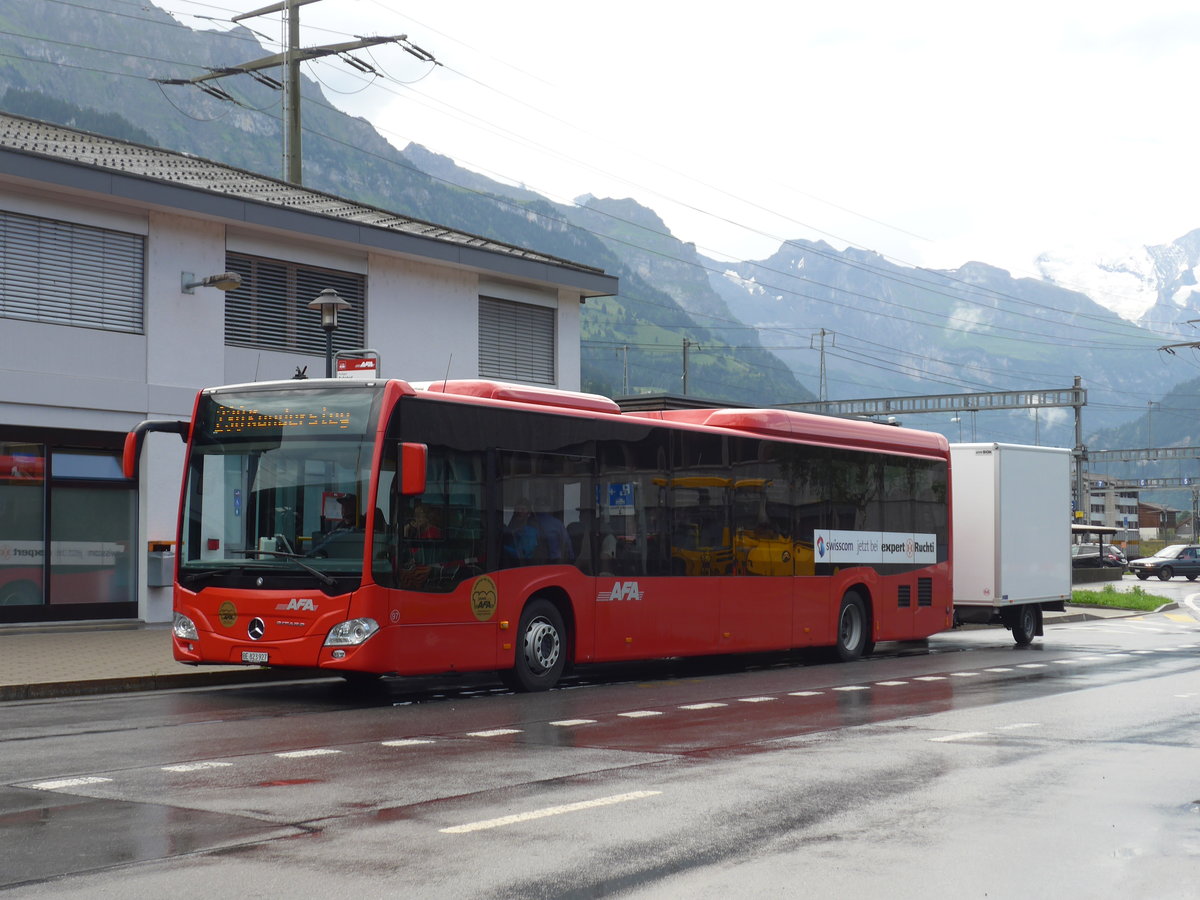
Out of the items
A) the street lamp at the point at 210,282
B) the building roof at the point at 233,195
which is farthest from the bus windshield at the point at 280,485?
the street lamp at the point at 210,282

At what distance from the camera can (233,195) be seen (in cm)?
2370

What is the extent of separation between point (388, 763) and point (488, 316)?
20286 mm

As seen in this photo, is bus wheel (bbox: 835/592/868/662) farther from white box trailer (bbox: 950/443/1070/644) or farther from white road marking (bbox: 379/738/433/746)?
white road marking (bbox: 379/738/433/746)

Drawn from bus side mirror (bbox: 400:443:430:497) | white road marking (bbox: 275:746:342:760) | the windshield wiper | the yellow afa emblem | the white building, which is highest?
the white building

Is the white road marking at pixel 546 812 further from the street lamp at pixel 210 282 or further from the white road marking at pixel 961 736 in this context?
the street lamp at pixel 210 282

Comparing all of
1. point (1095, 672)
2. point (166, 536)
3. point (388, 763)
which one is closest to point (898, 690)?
point (1095, 672)

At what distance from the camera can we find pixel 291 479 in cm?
1402

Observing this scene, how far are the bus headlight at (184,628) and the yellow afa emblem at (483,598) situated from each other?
2.63 meters

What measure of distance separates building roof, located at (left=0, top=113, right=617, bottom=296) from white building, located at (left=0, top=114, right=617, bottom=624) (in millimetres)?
41

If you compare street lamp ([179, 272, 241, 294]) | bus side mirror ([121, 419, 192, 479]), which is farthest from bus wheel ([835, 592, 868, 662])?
street lamp ([179, 272, 241, 294])

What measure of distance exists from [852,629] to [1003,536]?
12.4 feet

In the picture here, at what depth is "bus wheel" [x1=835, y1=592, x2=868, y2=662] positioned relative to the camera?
21.0 meters

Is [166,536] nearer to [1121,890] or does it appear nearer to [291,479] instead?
[291,479]

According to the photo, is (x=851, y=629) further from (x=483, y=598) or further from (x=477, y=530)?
(x=477, y=530)
